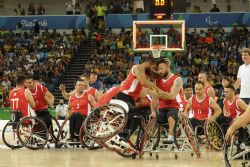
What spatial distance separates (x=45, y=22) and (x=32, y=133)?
2055 cm

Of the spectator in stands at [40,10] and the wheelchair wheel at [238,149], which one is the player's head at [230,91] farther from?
the spectator in stands at [40,10]

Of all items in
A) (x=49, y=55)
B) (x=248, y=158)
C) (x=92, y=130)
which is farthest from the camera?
(x=49, y=55)

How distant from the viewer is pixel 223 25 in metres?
31.0

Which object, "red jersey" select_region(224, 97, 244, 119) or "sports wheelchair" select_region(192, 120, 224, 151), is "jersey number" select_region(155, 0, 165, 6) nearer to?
"sports wheelchair" select_region(192, 120, 224, 151)

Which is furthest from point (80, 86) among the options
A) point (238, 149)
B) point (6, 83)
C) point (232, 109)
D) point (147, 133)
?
point (6, 83)

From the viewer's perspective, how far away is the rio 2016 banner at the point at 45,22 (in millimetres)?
32406

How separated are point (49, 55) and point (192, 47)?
6331 millimetres

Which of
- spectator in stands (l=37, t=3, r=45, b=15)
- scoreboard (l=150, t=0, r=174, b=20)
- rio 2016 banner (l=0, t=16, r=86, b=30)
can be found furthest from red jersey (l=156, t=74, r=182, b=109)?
spectator in stands (l=37, t=3, r=45, b=15)

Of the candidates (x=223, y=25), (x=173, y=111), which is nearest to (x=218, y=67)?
(x=223, y=25)

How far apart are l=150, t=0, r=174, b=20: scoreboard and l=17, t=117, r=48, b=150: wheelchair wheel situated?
25.2 feet

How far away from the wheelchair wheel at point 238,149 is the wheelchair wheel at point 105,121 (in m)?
2.12

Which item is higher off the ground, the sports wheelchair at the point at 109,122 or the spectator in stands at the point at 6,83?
the sports wheelchair at the point at 109,122

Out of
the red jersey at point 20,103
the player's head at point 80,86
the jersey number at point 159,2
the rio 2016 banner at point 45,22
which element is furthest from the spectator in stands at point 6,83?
the player's head at point 80,86

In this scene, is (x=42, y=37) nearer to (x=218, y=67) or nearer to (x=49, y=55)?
(x=49, y=55)
